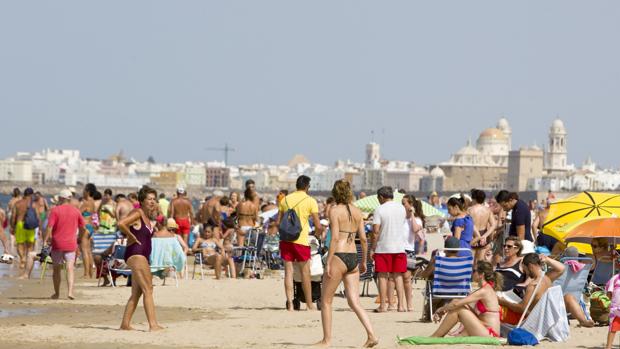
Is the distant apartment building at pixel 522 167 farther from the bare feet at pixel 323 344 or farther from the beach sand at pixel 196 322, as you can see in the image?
the bare feet at pixel 323 344

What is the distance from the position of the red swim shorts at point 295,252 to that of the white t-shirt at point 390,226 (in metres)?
0.63

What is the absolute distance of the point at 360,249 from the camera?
13891mm

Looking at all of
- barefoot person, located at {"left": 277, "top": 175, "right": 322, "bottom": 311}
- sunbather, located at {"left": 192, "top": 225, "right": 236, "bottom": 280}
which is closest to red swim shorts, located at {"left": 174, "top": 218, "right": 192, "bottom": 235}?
sunbather, located at {"left": 192, "top": 225, "right": 236, "bottom": 280}

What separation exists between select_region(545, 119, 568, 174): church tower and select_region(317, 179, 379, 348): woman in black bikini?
179 m

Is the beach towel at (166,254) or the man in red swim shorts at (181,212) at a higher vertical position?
the man in red swim shorts at (181,212)

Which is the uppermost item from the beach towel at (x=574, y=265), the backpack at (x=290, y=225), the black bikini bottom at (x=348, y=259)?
the backpack at (x=290, y=225)

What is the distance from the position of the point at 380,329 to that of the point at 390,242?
4.26ft

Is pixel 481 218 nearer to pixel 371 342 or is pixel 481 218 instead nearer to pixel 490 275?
pixel 490 275

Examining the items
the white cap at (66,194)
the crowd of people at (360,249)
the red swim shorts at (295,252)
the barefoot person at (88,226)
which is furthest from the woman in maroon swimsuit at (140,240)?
the barefoot person at (88,226)

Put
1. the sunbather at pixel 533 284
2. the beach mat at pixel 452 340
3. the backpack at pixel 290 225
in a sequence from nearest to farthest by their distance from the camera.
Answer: the beach mat at pixel 452 340 < the sunbather at pixel 533 284 < the backpack at pixel 290 225

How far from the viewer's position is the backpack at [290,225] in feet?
41.6

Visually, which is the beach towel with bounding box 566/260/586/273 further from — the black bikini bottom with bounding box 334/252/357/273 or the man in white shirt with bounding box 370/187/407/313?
the black bikini bottom with bounding box 334/252/357/273

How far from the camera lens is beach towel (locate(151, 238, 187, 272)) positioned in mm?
15664

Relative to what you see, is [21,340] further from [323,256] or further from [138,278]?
[323,256]
